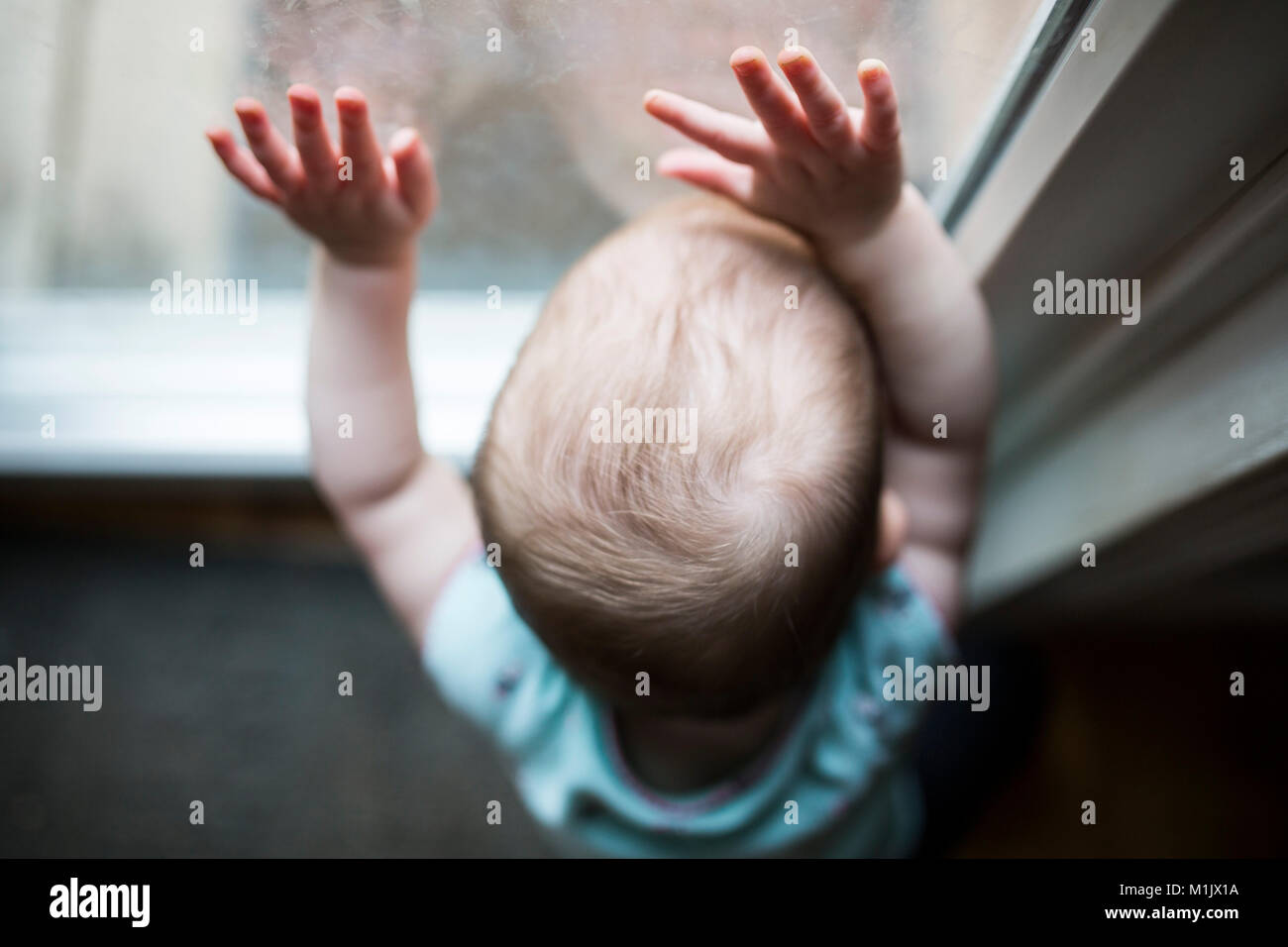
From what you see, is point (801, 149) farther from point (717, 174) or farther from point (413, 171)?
point (413, 171)

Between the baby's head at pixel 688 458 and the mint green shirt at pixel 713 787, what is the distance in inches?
5.3

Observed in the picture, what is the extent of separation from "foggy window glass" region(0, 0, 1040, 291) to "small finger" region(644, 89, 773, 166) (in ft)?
0.10

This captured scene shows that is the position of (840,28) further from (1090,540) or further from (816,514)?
(1090,540)

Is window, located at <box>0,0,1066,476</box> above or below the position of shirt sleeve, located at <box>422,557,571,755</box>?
above

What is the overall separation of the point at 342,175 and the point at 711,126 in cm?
17

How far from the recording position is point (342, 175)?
1.30ft

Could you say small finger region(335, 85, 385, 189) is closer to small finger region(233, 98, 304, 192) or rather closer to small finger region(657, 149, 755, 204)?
small finger region(233, 98, 304, 192)

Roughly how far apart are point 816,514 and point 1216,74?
0.72 ft

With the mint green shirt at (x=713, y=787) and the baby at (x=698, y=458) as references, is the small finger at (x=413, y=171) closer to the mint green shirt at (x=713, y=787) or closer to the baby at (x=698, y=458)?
the baby at (x=698, y=458)

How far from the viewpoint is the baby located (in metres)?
0.35

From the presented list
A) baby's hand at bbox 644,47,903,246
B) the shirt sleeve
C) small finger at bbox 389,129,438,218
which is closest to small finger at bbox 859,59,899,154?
baby's hand at bbox 644,47,903,246

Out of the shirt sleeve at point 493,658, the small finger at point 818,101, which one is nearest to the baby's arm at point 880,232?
the small finger at point 818,101

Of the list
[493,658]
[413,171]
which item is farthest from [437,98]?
[493,658]
